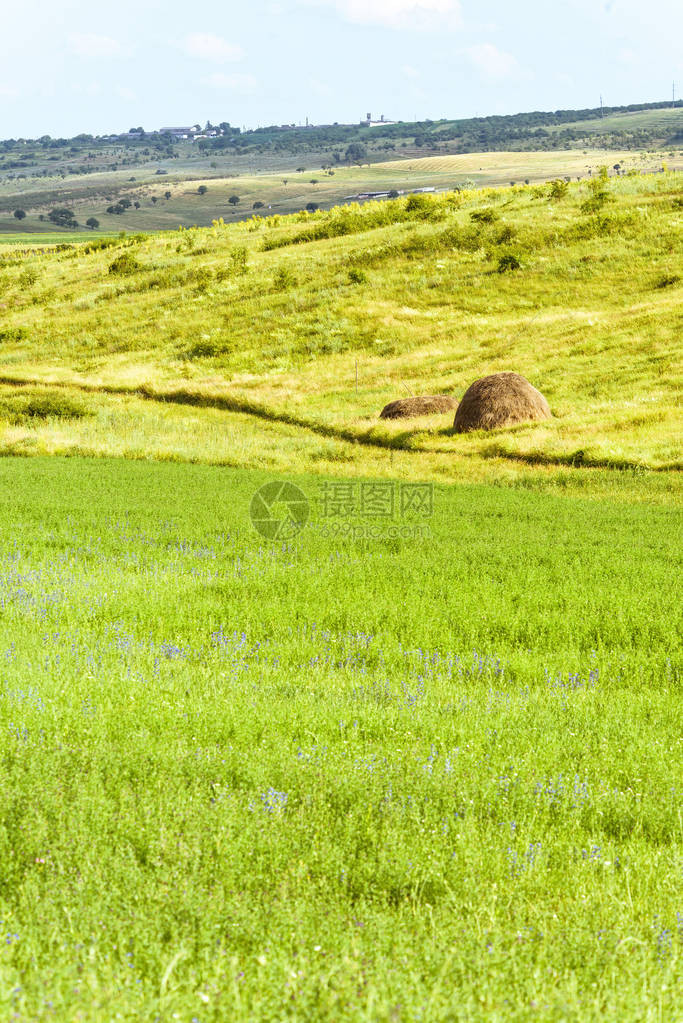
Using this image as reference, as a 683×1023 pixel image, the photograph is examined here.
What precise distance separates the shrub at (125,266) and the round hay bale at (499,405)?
51433 mm

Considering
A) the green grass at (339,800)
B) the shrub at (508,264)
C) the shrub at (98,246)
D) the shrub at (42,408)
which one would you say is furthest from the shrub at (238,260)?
the green grass at (339,800)

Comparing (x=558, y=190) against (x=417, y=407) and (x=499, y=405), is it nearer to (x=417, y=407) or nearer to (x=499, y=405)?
(x=417, y=407)

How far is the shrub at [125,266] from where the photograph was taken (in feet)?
236

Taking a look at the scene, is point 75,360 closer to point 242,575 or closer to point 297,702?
point 242,575

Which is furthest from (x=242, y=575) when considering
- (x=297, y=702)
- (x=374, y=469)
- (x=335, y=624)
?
(x=374, y=469)

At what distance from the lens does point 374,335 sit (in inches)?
1938

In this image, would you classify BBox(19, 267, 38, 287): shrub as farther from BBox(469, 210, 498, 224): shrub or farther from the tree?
the tree

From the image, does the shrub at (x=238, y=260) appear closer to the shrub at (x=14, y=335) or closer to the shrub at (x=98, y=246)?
the shrub at (x=14, y=335)

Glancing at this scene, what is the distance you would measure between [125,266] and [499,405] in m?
54.0

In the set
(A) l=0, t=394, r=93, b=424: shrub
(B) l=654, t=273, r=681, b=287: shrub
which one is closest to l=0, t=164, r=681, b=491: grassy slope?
(B) l=654, t=273, r=681, b=287: shrub

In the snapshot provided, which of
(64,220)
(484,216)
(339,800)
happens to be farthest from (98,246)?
(64,220)

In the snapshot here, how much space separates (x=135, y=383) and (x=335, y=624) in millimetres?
37445

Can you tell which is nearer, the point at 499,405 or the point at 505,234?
Result: the point at 499,405

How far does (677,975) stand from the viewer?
338 cm
